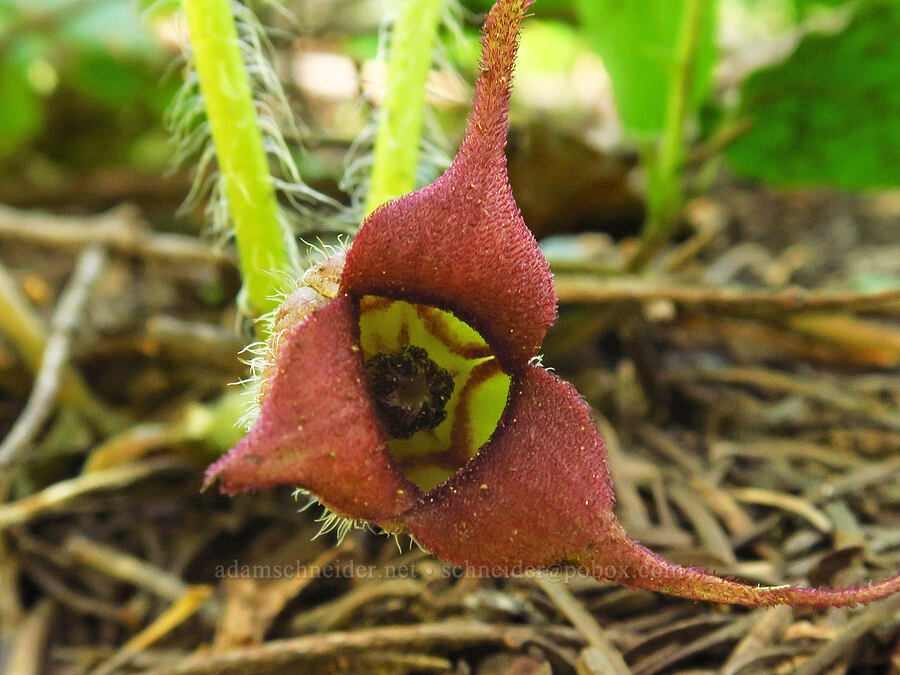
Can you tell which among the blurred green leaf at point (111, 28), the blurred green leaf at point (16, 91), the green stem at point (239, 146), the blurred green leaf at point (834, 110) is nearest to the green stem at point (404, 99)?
the green stem at point (239, 146)

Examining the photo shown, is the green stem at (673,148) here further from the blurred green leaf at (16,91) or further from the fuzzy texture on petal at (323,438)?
the blurred green leaf at (16,91)

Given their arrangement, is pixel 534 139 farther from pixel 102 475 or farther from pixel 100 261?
pixel 102 475

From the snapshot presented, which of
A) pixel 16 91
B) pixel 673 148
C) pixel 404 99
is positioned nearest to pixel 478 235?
pixel 404 99

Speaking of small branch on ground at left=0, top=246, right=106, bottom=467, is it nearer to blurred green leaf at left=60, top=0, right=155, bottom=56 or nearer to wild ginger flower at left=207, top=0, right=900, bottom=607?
wild ginger flower at left=207, top=0, right=900, bottom=607

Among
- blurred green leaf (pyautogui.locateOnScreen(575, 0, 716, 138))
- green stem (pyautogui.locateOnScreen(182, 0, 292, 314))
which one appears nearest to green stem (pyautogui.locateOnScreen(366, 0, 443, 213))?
green stem (pyautogui.locateOnScreen(182, 0, 292, 314))

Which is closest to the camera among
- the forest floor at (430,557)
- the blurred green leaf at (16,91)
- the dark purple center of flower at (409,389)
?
the dark purple center of flower at (409,389)

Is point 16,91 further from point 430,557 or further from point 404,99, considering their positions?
point 430,557
